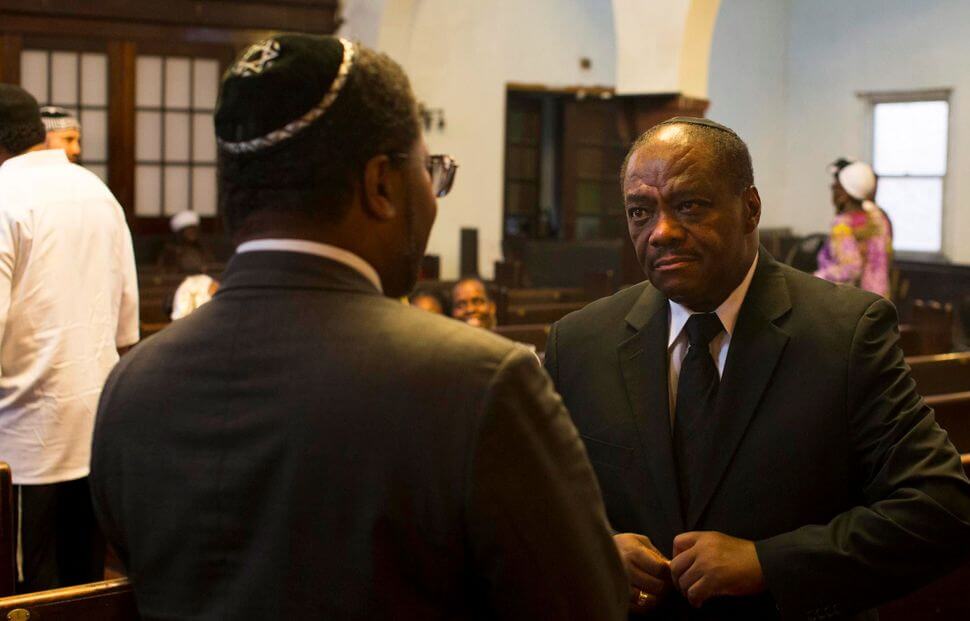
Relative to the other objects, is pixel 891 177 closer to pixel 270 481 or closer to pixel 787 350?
pixel 787 350

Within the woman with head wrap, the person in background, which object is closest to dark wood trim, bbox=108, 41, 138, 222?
the woman with head wrap

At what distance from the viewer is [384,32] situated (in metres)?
10.1

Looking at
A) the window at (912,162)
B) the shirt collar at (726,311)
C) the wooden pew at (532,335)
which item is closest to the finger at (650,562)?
the shirt collar at (726,311)

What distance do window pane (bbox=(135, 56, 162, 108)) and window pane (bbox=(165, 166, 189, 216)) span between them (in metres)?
0.58

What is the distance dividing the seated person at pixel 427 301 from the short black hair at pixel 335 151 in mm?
3975

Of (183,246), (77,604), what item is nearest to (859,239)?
(183,246)

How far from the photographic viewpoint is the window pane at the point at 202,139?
416 inches

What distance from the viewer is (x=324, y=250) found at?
3.67 ft

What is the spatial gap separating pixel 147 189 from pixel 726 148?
929cm

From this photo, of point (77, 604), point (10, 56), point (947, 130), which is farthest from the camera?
point (947, 130)

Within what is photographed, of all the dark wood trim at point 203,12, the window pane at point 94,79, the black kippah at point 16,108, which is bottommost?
the black kippah at point 16,108

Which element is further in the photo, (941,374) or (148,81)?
(148,81)

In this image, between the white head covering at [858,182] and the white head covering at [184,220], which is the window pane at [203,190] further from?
the white head covering at [858,182]

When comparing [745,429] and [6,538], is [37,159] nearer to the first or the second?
[6,538]
